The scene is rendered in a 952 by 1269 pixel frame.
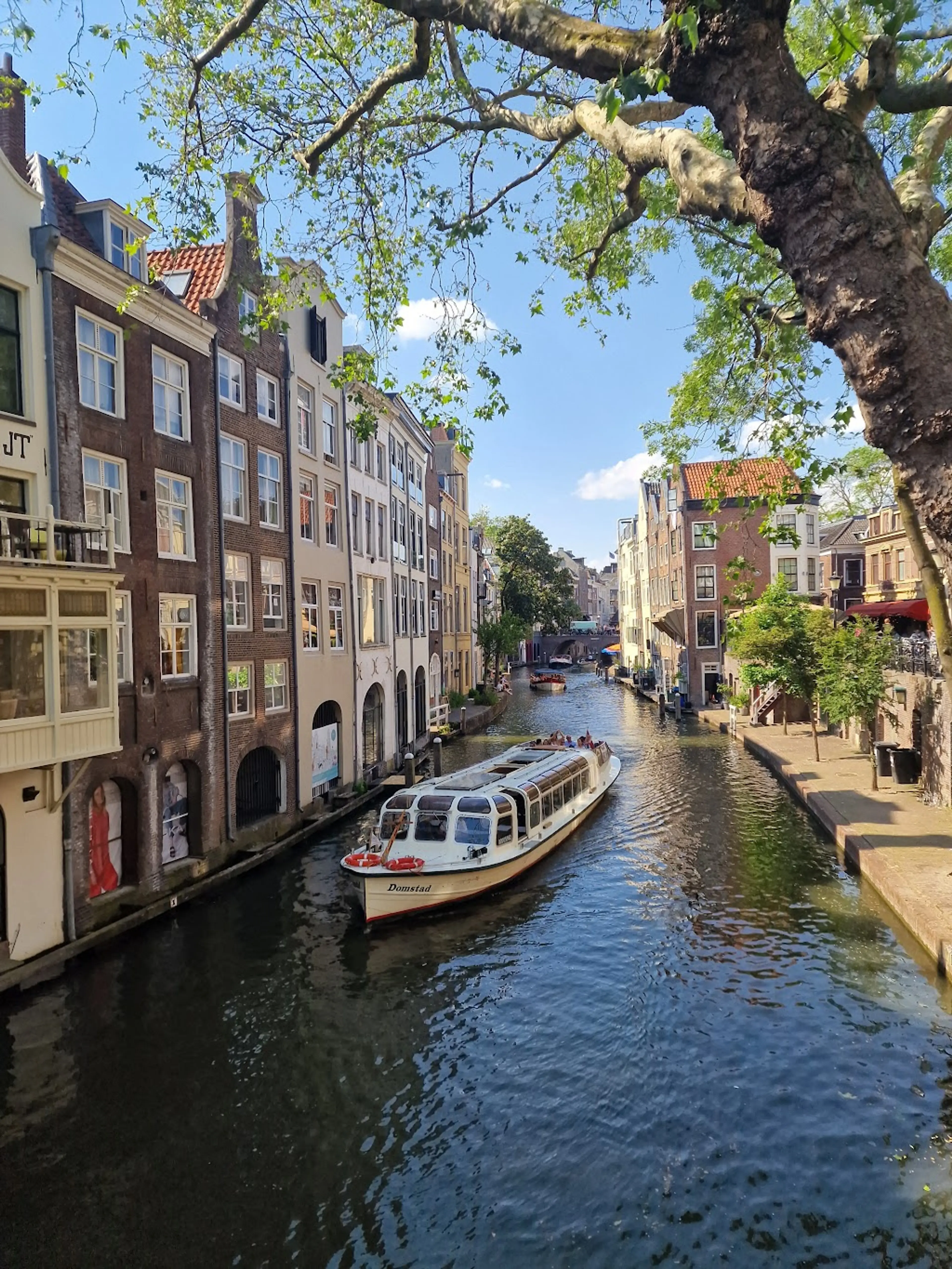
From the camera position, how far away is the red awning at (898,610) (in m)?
29.1

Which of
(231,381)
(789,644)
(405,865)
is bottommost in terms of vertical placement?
(405,865)

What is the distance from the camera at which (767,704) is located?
135 ft

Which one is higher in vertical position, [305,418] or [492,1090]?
[305,418]

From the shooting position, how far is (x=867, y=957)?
45.6 ft

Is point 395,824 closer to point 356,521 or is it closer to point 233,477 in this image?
point 233,477

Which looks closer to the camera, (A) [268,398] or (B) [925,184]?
(B) [925,184]

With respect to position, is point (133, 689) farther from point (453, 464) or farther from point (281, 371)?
point (453, 464)

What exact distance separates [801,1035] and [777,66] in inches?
463

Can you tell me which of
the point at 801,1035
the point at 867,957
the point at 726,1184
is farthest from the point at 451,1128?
the point at 867,957

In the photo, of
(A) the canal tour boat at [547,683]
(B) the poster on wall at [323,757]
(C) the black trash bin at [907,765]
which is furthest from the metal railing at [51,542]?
(A) the canal tour boat at [547,683]

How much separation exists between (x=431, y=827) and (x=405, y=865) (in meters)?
1.77

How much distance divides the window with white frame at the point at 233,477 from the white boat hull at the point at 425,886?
9.54m

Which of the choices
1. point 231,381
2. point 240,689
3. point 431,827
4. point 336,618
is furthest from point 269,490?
point 431,827

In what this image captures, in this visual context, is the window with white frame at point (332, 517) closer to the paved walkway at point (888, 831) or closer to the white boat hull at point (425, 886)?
the white boat hull at point (425, 886)
